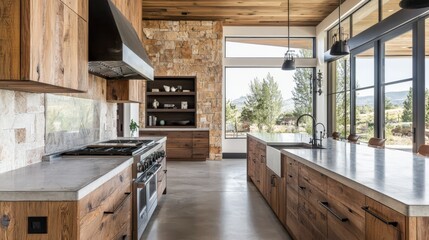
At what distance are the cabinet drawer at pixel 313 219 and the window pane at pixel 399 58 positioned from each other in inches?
152

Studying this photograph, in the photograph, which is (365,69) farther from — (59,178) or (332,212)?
(59,178)

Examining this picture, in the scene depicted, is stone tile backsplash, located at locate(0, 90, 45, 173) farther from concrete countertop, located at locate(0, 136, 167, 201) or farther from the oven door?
the oven door

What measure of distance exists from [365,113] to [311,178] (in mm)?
5301

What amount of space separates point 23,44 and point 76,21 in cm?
68

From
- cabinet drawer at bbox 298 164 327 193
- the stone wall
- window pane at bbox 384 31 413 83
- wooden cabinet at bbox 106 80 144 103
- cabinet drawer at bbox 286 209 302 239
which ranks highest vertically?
the stone wall

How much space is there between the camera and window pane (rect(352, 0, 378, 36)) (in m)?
6.60

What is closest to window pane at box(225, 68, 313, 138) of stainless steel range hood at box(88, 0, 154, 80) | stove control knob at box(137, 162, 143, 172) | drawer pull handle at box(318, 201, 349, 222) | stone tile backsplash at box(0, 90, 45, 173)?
stove control knob at box(137, 162, 143, 172)

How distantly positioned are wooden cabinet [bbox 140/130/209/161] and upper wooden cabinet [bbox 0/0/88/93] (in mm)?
6536

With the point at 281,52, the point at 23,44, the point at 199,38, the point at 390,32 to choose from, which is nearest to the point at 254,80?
the point at 281,52

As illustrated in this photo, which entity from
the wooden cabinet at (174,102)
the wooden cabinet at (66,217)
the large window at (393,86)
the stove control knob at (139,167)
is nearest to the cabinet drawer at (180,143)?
the wooden cabinet at (174,102)

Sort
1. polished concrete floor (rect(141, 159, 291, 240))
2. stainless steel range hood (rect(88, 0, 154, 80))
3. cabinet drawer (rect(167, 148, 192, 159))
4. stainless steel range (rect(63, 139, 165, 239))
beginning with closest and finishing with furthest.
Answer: stainless steel range hood (rect(88, 0, 154, 80)), stainless steel range (rect(63, 139, 165, 239)), polished concrete floor (rect(141, 159, 291, 240)), cabinet drawer (rect(167, 148, 192, 159))

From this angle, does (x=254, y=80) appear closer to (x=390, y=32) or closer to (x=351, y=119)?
(x=351, y=119)

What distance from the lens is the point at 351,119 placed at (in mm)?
7684

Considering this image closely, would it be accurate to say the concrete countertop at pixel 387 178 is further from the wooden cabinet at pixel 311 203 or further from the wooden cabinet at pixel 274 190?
the wooden cabinet at pixel 274 190
